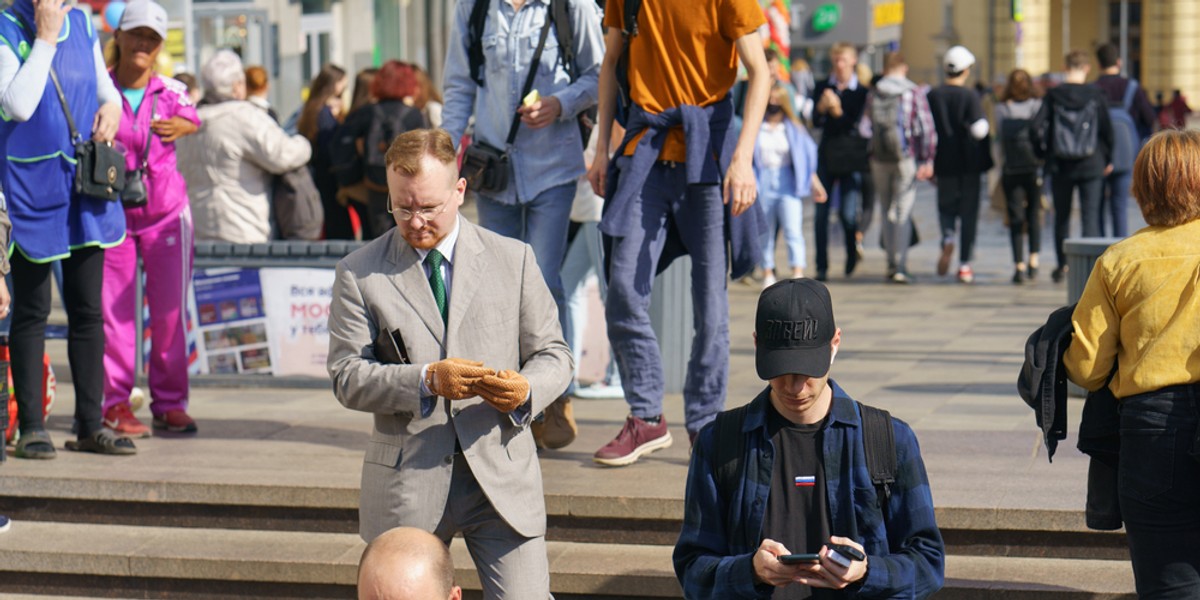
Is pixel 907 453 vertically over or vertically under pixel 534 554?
over

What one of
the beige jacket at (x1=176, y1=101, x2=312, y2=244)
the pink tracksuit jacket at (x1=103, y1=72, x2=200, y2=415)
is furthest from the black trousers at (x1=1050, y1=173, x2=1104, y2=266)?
the pink tracksuit jacket at (x1=103, y1=72, x2=200, y2=415)

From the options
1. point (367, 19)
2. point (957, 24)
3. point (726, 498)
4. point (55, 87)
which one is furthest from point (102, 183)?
point (957, 24)

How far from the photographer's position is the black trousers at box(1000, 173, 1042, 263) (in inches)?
581

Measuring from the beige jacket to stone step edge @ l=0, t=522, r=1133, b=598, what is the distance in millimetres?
3357

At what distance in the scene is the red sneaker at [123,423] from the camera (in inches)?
287

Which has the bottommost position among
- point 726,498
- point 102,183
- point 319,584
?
point 319,584

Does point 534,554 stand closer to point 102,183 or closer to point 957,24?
point 102,183

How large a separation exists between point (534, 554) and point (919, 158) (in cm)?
1040

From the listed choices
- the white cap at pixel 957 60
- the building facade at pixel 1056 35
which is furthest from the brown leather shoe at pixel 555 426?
the building facade at pixel 1056 35

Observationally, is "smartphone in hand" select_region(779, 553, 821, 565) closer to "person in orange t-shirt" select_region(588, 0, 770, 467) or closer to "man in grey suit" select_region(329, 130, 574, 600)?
"man in grey suit" select_region(329, 130, 574, 600)

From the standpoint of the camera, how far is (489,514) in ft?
14.9

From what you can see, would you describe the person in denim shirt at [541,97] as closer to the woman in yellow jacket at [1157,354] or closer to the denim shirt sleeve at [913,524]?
the woman in yellow jacket at [1157,354]

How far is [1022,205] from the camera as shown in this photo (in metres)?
14.9

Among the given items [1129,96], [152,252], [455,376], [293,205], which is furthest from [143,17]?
[1129,96]
